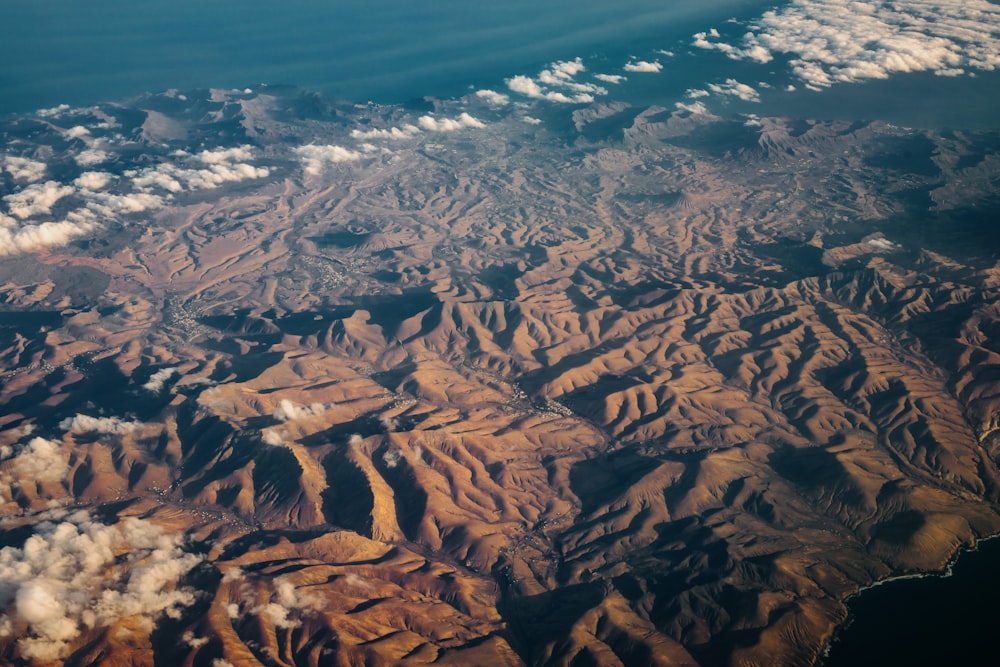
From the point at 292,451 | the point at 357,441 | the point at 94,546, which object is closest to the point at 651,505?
the point at 357,441

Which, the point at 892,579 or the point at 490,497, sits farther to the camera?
the point at 490,497

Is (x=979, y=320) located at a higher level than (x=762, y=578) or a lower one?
higher

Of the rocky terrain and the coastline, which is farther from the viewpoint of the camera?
the rocky terrain

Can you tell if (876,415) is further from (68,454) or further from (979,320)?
(68,454)

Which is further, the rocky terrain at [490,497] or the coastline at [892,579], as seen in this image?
the rocky terrain at [490,497]

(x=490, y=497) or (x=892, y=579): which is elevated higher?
(x=490, y=497)

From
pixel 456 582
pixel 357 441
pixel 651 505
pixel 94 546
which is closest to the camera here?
pixel 94 546

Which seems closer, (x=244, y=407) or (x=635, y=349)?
(x=244, y=407)

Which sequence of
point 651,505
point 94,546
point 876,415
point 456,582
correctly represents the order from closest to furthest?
point 94,546, point 456,582, point 651,505, point 876,415

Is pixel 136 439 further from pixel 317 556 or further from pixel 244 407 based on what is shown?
pixel 317 556
